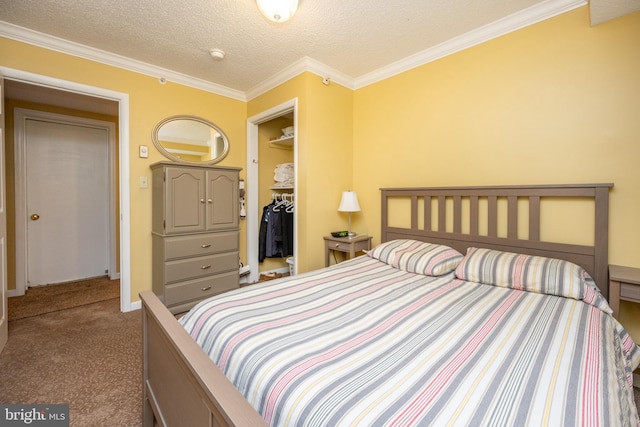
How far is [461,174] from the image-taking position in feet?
7.84

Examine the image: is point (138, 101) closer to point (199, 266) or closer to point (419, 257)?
point (199, 266)

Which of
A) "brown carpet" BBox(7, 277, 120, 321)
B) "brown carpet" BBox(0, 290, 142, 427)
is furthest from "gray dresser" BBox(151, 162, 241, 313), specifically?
"brown carpet" BBox(7, 277, 120, 321)

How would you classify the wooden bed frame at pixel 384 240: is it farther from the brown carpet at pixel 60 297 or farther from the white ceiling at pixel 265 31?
the brown carpet at pixel 60 297

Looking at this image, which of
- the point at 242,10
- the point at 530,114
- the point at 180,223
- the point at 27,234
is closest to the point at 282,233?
the point at 180,223

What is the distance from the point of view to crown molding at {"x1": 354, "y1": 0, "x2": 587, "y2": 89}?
191 centimetres

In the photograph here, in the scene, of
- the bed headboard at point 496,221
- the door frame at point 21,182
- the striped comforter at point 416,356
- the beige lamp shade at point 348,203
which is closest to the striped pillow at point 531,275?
the striped comforter at point 416,356

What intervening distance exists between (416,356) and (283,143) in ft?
10.8

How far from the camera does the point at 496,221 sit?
2125 millimetres

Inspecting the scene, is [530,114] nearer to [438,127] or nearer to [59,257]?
[438,127]

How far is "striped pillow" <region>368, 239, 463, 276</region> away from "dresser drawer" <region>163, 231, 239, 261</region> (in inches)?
61.6

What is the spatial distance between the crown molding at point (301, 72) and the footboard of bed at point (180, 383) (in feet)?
7.78

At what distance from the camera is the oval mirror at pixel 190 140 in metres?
2.95

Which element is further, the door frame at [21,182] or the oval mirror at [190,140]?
the door frame at [21,182]

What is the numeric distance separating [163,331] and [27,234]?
3.64 m
